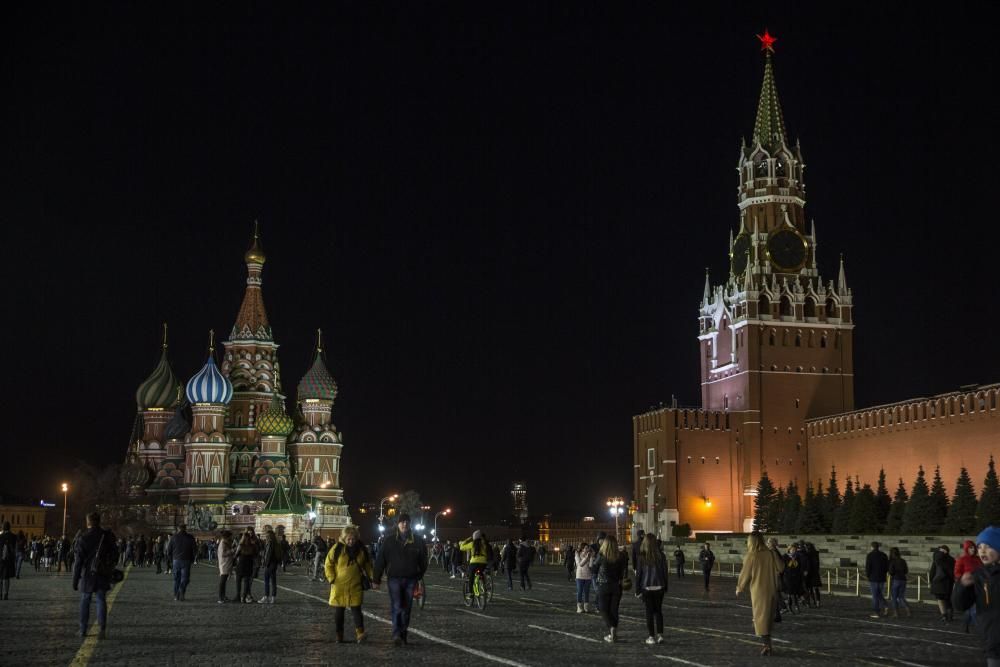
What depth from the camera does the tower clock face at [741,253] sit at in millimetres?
77938

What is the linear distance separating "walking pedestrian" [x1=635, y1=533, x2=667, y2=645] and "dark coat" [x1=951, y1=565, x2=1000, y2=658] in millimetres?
6396

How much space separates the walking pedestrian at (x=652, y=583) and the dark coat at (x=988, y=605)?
6396 millimetres

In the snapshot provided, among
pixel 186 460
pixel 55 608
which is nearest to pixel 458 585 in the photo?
pixel 55 608

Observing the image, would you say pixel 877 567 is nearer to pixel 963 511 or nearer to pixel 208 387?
pixel 963 511

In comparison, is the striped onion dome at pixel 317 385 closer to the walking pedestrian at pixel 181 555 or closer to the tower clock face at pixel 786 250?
the tower clock face at pixel 786 250

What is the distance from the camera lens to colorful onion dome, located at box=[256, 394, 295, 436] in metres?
81.9

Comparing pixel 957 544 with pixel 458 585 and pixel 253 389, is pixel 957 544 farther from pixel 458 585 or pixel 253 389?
pixel 253 389

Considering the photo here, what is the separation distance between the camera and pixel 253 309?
8675cm

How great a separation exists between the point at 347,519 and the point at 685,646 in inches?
2727

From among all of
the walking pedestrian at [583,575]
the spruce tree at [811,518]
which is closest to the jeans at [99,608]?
the walking pedestrian at [583,575]

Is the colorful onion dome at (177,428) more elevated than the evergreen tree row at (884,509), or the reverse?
the colorful onion dome at (177,428)

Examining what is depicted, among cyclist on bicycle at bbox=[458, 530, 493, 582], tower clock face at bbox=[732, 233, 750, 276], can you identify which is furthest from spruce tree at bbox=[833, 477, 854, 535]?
cyclist on bicycle at bbox=[458, 530, 493, 582]

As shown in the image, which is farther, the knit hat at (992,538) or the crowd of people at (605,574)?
the crowd of people at (605,574)

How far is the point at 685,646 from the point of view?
13.4 metres
